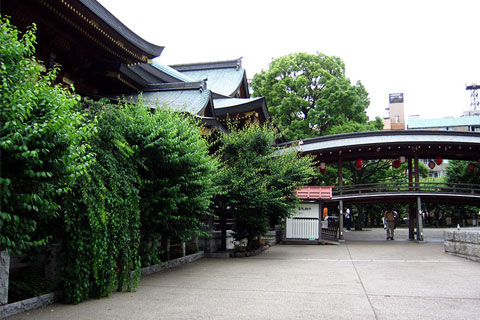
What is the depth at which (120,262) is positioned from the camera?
734 centimetres

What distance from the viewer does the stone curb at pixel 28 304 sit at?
5641mm

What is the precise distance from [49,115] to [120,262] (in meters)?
3.35

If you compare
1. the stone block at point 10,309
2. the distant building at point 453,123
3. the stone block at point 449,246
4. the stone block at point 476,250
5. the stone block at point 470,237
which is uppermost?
the distant building at point 453,123

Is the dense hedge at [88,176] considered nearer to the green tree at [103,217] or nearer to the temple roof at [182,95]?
the green tree at [103,217]

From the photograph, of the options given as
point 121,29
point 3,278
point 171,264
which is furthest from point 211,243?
point 3,278

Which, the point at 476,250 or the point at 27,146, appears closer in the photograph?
the point at 27,146

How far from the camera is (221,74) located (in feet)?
93.4

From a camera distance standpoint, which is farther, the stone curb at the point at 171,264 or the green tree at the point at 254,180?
the green tree at the point at 254,180

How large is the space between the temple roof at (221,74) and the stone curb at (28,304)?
763 inches

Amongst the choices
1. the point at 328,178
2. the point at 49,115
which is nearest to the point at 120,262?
the point at 49,115

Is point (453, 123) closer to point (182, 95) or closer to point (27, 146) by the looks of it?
point (182, 95)

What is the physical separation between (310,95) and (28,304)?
30.4 m

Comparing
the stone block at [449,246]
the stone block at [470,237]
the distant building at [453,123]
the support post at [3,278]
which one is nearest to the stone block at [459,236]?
the stone block at [470,237]

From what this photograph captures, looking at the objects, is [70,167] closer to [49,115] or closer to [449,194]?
[49,115]
